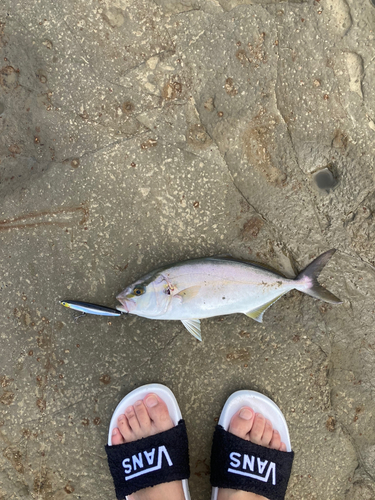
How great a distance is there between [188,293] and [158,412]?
41.9 inches

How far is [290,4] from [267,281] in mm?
2233

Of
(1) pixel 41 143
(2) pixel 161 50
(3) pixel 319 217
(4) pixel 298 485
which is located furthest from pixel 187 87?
(4) pixel 298 485

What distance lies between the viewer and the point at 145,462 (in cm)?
269

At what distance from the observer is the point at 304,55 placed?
2.63 metres

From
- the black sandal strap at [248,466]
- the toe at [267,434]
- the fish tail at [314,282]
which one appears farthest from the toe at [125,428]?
the fish tail at [314,282]

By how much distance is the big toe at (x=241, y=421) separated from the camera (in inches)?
105

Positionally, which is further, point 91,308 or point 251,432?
point 251,432

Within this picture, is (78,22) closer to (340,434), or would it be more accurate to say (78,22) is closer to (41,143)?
(41,143)

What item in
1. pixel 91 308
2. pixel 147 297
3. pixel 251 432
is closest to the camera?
pixel 147 297

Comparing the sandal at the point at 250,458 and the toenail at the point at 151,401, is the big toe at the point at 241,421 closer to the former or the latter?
the sandal at the point at 250,458

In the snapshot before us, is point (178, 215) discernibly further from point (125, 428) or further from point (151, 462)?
point (151, 462)

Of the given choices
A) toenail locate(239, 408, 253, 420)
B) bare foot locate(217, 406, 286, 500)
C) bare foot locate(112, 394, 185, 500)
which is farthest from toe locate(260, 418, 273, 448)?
bare foot locate(112, 394, 185, 500)

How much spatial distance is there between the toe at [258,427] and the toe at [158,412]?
0.70 m

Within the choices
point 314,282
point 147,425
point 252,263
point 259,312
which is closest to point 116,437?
point 147,425
